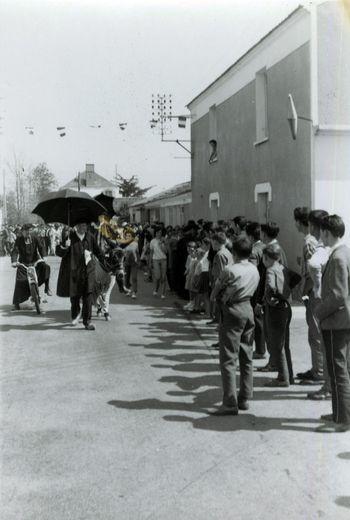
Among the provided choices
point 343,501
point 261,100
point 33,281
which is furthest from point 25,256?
point 343,501

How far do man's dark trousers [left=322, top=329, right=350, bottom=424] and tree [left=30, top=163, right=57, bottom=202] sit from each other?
7945 centimetres

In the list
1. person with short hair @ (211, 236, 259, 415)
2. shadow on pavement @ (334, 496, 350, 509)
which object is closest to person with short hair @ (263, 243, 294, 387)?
person with short hair @ (211, 236, 259, 415)

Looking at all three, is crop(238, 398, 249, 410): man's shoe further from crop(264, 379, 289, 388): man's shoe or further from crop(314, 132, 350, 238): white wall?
crop(314, 132, 350, 238): white wall

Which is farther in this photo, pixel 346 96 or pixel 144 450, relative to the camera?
pixel 346 96

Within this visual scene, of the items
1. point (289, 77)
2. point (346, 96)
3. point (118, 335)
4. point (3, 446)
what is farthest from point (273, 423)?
point (289, 77)

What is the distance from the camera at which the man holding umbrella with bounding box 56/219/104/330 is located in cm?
1088

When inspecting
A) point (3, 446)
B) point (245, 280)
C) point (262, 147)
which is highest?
point (262, 147)

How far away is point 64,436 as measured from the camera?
539 centimetres

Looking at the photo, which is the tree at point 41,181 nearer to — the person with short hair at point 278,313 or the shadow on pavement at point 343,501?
the person with short hair at point 278,313

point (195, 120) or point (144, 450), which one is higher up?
point (195, 120)

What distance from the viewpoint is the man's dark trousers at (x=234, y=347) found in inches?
233

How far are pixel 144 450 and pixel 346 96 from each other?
10.2 meters

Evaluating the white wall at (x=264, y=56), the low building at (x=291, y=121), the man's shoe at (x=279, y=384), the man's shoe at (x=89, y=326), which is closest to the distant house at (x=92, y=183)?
the white wall at (x=264, y=56)

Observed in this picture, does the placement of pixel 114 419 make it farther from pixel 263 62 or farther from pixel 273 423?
pixel 263 62
